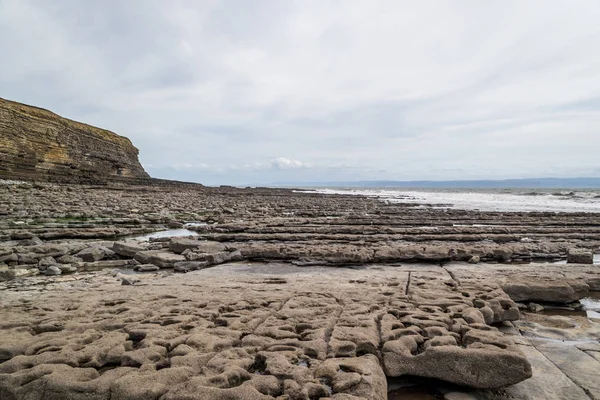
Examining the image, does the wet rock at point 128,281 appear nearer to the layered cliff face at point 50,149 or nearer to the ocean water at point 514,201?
the ocean water at point 514,201

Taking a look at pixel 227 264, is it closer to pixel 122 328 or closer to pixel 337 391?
pixel 122 328

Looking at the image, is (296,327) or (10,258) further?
(10,258)

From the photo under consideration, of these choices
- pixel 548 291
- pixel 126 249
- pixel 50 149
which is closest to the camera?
pixel 548 291

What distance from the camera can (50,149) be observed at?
3778 cm

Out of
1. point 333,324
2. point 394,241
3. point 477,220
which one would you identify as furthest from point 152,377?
point 477,220

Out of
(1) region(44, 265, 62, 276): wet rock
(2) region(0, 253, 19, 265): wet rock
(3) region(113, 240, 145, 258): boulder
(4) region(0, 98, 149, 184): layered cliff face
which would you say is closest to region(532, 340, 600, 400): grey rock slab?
(1) region(44, 265, 62, 276): wet rock

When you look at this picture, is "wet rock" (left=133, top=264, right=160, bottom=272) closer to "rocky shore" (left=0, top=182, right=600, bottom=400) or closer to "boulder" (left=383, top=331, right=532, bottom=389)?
"rocky shore" (left=0, top=182, right=600, bottom=400)

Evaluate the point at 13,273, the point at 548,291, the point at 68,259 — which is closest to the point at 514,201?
the point at 548,291

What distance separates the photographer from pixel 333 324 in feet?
12.9

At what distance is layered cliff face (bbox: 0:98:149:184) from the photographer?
107 ft

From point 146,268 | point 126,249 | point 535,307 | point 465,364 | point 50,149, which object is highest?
point 50,149

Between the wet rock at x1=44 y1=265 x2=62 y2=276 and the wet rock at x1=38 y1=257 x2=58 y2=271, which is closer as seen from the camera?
the wet rock at x1=44 y1=265 x2=62 y2=276

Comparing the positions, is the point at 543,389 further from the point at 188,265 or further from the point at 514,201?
the point at 514,201

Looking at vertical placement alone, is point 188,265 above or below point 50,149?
below
